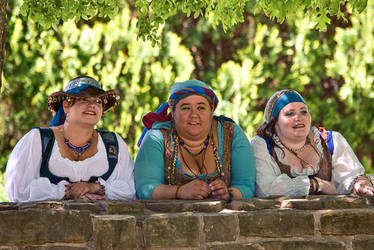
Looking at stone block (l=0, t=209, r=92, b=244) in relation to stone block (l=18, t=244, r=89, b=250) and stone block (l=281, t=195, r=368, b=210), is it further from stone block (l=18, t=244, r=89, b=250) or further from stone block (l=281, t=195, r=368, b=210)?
stone block (l=281, t=195, r=368, b=210)

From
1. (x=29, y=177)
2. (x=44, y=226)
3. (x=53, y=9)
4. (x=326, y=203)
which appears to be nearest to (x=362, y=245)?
(x=326, y=203)

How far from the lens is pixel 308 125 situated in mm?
5039

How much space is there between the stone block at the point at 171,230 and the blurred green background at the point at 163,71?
415 centimetres

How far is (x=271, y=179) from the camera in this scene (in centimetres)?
488

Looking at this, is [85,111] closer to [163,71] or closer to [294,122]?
[294,122]

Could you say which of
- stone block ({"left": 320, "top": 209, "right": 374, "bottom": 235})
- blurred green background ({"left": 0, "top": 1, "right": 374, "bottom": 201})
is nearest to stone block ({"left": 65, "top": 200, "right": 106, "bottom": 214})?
stone block ({"left": 320, "top": 209, "right": 374, "bottom": 235})

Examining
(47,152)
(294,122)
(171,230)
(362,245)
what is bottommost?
(362,245)

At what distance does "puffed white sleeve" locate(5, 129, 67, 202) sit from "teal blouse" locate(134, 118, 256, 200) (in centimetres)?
54

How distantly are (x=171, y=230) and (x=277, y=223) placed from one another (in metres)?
0.65

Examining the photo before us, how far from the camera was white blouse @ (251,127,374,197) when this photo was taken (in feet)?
15.8

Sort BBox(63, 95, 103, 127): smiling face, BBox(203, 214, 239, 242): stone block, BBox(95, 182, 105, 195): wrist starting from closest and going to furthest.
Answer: BBox(203, 214, 239, 242): stone block
BBox(95, 182, 105, 195): wrist
BBox(63, 95, 103, 127): smiling face

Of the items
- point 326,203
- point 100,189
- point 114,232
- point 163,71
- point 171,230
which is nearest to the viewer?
point 114,232

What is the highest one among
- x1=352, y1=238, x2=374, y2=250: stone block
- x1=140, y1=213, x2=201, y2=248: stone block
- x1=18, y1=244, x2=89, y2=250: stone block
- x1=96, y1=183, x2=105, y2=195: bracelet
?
x1=96, y1=183, x2=105, y2=195: bracelet

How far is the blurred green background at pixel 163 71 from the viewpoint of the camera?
8172 millimetres
